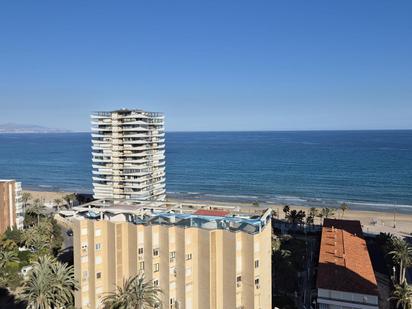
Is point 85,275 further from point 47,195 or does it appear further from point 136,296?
point 47,195

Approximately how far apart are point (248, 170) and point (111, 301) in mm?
120607

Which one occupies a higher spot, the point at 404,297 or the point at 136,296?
the point at 136,296

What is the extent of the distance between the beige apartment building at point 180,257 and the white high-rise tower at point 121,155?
46.4m

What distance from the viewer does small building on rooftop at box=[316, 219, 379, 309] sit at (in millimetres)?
32406

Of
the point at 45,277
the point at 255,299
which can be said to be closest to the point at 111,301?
the point at 45,277

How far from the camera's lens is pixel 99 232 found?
29.8 m

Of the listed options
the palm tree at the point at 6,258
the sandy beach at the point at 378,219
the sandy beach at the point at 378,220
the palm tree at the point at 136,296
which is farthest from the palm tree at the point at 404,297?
the palm tree at the point at 6,258

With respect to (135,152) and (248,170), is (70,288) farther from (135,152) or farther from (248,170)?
(248,170)

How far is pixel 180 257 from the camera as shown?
92.4ft

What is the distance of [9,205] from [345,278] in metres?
49.8

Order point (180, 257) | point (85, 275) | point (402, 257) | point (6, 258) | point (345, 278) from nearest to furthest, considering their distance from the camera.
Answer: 1. point (180, 257)
2. point (85, 275)
3. point (345, 278)
4. point (402, 257)
5. point (6, 258)

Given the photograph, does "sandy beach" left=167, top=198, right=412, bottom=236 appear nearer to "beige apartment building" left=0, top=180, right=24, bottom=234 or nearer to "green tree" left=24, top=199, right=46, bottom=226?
"green tree" left=24, top=199, right=46, bottom=226

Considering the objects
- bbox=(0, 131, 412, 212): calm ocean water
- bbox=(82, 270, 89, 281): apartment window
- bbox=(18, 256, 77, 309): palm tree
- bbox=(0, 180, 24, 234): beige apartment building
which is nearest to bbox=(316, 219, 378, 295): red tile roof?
bbox=(82, 270, 89, 281): apartment window

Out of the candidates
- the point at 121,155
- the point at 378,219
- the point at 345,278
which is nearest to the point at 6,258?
the point at 345,278
